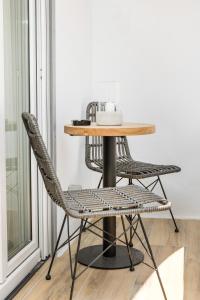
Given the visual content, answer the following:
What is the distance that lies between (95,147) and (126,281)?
1.32 m

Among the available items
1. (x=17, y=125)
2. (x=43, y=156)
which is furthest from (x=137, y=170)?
(x=43, y=156)

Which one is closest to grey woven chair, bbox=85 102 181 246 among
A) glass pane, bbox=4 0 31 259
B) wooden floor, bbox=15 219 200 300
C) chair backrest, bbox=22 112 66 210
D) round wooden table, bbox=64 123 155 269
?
round wooden table, bbox=64 123 155 269

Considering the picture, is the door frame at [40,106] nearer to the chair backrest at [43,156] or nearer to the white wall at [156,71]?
the chair backrest at [43,156]

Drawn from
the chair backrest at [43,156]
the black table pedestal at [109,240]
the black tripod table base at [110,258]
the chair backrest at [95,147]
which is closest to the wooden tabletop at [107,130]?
the black table pedestal at [109,240]

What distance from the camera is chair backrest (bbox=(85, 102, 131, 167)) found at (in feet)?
11.5

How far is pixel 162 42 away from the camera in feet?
12.6

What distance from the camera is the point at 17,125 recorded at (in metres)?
2.54

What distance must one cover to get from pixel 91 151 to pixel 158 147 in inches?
27.1

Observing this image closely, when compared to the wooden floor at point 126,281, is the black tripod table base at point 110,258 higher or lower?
higher

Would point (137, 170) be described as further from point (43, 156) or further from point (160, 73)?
point (43, 156)

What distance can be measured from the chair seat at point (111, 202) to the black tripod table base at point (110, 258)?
1.63 feet

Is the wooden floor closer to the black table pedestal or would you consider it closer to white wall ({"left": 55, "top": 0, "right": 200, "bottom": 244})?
the black table pedestal

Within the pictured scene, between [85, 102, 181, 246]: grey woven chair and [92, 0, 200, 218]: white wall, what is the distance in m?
0.32

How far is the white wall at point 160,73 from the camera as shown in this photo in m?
3.79
